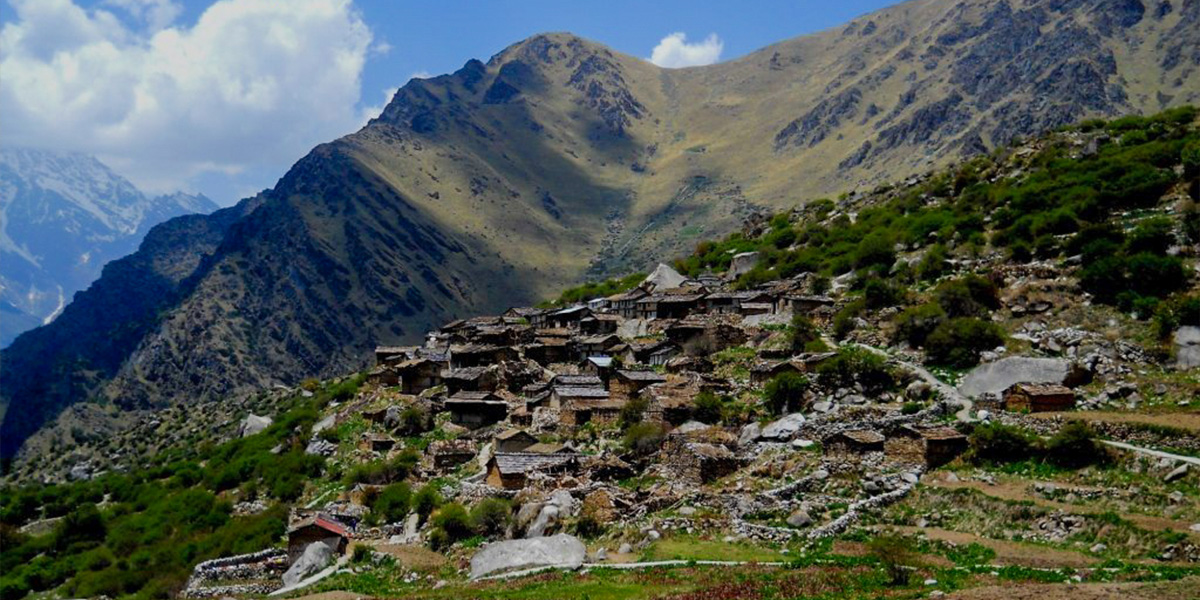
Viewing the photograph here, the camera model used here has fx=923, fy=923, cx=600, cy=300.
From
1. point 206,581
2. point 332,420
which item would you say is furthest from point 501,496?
point 332,420

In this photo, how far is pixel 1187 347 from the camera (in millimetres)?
39156

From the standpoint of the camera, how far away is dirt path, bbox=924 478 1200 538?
2566 centimetres

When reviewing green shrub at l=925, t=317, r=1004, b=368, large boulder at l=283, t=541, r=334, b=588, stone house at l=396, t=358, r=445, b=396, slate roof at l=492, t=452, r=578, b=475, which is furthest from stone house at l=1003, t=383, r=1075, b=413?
stone house at l=396, t=358, r=445, b=396

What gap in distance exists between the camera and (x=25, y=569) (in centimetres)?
6244

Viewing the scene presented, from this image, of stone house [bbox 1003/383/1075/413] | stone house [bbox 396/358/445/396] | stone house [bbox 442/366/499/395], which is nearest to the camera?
stone house [bbox 1003/383/1075/413]

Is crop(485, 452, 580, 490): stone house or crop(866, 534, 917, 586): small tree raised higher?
crop(485, 452, 580, 490): stone house

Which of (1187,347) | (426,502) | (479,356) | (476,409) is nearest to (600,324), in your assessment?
(479,356)

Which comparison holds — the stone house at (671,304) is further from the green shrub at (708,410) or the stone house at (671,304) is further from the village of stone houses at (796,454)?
the green shrub at (708,410)

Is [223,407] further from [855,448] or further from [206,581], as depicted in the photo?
[855,448]

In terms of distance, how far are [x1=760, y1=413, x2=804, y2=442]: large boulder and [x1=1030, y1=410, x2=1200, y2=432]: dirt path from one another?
9.28 m

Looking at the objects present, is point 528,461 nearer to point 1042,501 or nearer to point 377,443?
point 377,443

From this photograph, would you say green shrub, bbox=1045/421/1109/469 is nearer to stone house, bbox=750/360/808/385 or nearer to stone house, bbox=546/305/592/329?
stone house, bbox=750/360/808/385

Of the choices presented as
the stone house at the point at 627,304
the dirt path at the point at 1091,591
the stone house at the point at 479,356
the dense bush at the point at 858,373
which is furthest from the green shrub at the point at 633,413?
the stone house at the point at 627,304

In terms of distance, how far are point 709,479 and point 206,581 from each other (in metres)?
21.8
